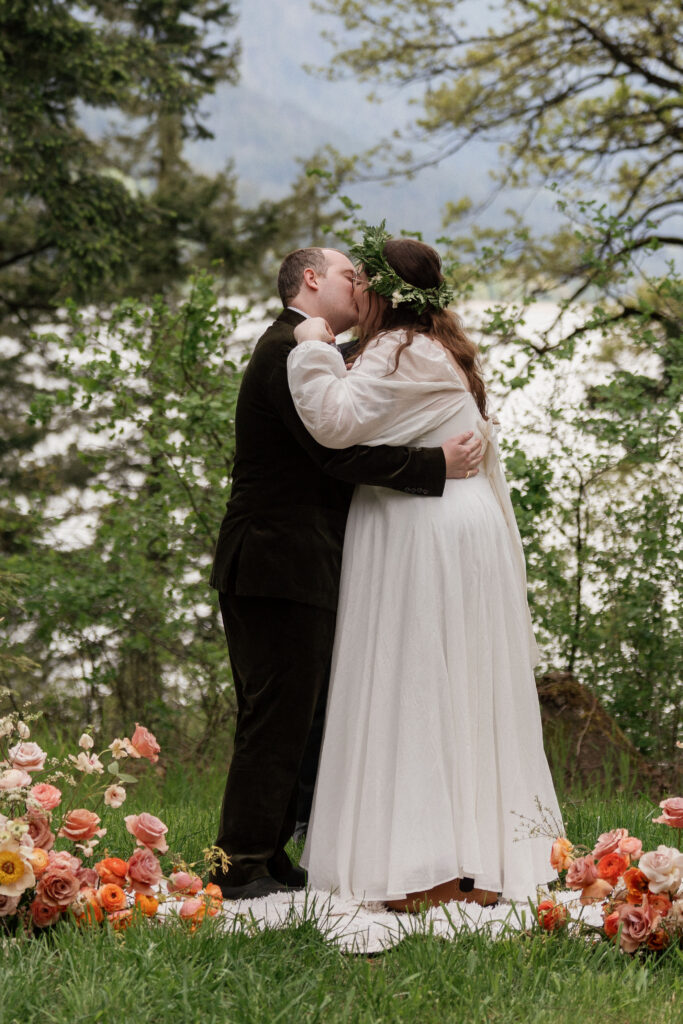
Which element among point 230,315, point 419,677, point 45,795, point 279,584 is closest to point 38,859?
point 45,795

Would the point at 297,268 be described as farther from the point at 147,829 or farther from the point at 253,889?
the point at 253,889

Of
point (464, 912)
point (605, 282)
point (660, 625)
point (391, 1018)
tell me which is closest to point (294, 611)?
point (464, 912)

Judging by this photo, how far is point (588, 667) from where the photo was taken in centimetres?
661

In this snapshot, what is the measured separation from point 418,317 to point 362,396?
45 cm

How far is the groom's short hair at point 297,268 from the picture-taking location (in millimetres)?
3953

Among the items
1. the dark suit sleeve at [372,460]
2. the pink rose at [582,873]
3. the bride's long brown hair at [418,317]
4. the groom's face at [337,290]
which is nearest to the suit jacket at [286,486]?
the dark suit sleeve at [372,460]

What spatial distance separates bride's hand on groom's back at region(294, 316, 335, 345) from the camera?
3691 mm

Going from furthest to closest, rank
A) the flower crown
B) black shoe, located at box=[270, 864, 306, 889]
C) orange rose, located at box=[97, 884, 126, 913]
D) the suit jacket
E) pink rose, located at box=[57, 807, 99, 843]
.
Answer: black shoe, located at box=[270, 864, 306, 889], the flower crown, the suit jacket, pink rose, located at box=[57, 807, 99, 843], orange rose, located at box=[97, 884, 126, 913]

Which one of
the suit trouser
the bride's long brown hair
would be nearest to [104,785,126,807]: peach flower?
the suit trouser

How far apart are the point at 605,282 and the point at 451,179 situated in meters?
5.54

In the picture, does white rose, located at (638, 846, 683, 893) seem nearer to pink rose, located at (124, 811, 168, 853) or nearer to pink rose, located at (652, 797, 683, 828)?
pink rose, located at (652, 797, 683, 828)

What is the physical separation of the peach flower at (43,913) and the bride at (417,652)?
3.13 feet

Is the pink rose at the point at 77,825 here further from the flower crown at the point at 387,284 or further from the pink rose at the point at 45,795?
the flower crown at the point at 387,284

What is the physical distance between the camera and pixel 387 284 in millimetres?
3801
